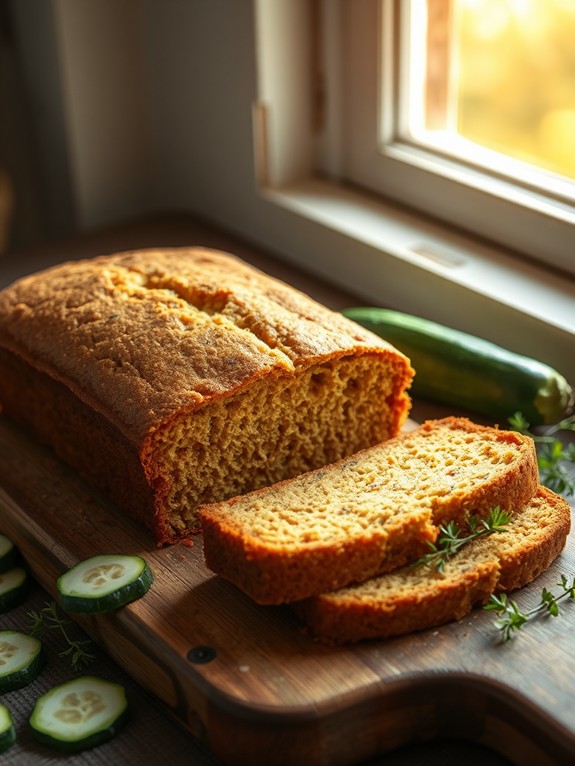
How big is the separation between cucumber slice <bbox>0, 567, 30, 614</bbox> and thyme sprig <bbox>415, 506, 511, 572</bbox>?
892 millimetres

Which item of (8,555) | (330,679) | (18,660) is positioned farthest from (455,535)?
(8,555)

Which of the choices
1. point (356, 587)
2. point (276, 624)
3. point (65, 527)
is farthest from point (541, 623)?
point (65, 527)

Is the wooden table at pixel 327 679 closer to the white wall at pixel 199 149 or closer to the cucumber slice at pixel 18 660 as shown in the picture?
the cucumber slice at pixel 18 660

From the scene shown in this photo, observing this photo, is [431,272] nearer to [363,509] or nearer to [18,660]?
[363,509]

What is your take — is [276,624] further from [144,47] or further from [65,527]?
[144,47]

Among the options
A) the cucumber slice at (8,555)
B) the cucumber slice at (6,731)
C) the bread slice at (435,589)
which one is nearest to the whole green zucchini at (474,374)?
the bread slice at (435,589)

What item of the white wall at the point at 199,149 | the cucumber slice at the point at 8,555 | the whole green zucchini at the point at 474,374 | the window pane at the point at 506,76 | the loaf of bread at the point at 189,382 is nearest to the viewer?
the loaf of bread at the point at 189,382

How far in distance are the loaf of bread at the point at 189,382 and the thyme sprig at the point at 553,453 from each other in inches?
13.3

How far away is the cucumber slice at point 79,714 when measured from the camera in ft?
6.66

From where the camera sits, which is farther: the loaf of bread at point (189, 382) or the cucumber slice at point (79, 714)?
the loaf of bread at point (189, 382)

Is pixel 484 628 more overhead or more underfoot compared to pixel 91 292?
more underfoot

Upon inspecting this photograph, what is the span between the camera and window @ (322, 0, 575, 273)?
3109 millimetres

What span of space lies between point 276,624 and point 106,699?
0.35m

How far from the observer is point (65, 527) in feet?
8.16
